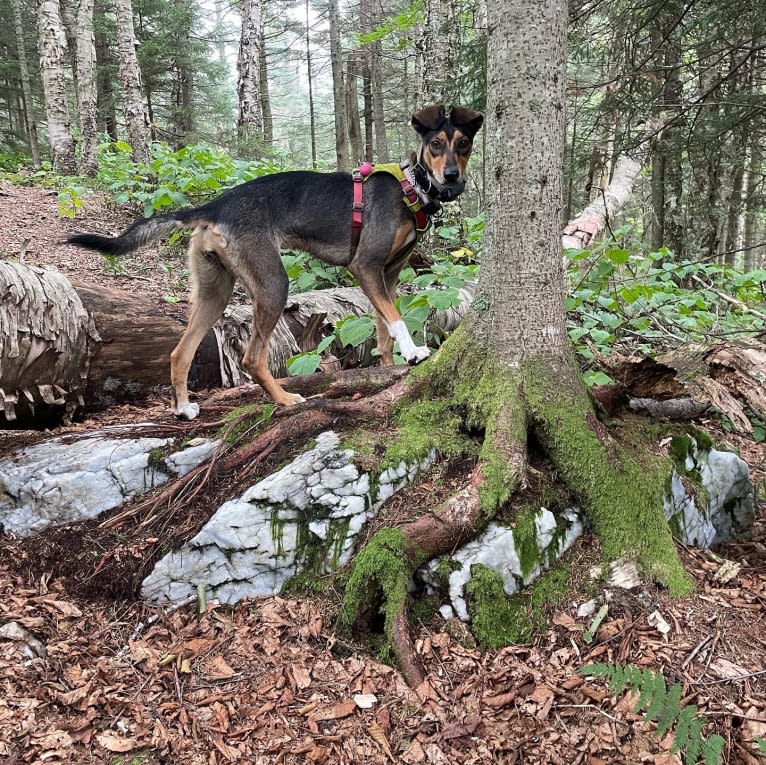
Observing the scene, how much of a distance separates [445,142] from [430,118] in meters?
0.22

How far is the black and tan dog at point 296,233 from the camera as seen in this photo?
415 centimetres

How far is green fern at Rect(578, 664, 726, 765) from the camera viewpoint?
70.3 inches

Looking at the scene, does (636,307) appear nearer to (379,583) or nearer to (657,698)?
(379,583)

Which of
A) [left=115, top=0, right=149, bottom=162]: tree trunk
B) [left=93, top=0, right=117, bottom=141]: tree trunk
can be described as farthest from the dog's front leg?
[left=93, top=0, right=117, bottom=141]: tree trunk

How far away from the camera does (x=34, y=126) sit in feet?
58.9

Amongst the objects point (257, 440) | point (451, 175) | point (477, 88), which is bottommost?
point (257, 440)

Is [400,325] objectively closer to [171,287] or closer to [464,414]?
[464,414]

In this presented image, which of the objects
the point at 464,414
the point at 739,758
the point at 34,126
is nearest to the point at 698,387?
the point at 464,414

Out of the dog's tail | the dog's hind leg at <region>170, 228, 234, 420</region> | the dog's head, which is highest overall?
the dog's head

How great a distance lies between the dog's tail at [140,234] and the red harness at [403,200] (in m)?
1.20

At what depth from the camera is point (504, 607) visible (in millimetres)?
2633

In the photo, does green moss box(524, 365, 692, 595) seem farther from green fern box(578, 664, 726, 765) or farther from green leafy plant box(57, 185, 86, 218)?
green leafy plant box(57, 185, 86, 218)

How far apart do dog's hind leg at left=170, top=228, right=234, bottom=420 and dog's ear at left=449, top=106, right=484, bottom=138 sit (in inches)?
83.0

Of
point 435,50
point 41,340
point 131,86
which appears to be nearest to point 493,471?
point 41,340
